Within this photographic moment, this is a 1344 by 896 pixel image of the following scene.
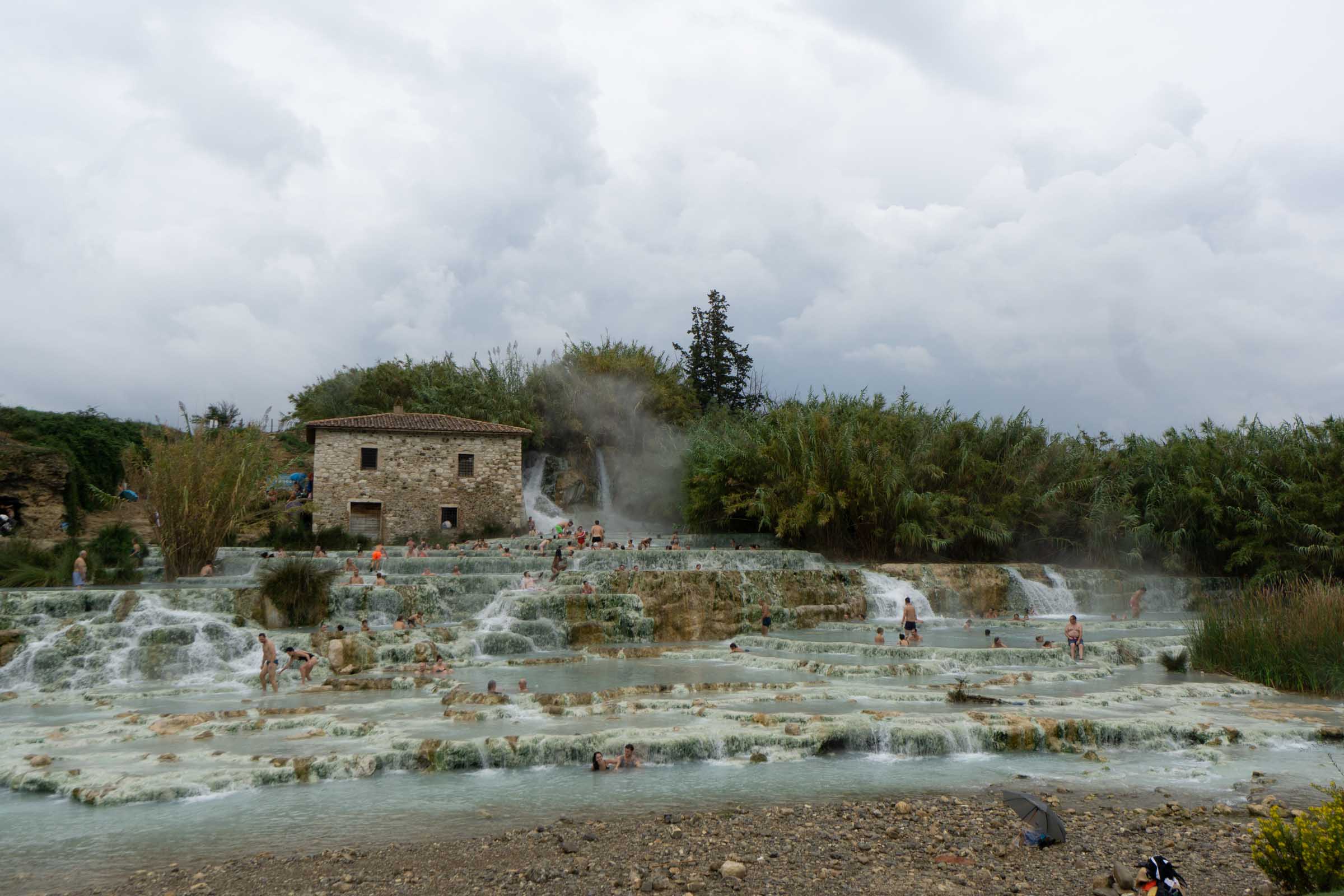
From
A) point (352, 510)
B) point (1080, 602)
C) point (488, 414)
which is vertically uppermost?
point (488, 414)

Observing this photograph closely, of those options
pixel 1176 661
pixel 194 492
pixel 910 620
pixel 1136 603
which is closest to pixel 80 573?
pixel 194 492

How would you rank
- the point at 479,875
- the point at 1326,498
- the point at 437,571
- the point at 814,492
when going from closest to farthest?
1. the point at 479,875
2. the point at 437,571
3. the point at 1326,498
4. the point at 814,492

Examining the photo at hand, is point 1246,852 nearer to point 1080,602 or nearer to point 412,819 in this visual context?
point 412,819

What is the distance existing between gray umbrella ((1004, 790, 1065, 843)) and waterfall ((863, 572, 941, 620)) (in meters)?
14.5

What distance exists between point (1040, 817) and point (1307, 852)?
1715 mm

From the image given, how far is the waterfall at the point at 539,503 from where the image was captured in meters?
34.2

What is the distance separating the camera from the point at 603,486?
39.6 metres

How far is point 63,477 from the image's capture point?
995 inches

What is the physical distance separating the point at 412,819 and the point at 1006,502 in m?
22.5

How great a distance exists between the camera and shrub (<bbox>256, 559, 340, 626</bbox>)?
16.2m

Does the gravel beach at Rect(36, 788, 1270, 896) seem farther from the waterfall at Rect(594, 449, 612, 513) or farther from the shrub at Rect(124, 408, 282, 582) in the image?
the waterfall at Rect(594, 449, 612, 513)

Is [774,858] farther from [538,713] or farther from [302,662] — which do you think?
[302,662]

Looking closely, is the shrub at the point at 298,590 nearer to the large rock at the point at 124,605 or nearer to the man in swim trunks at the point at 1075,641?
the large rock at the point at 124,605

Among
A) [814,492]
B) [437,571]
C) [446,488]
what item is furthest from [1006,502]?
[446,488]
